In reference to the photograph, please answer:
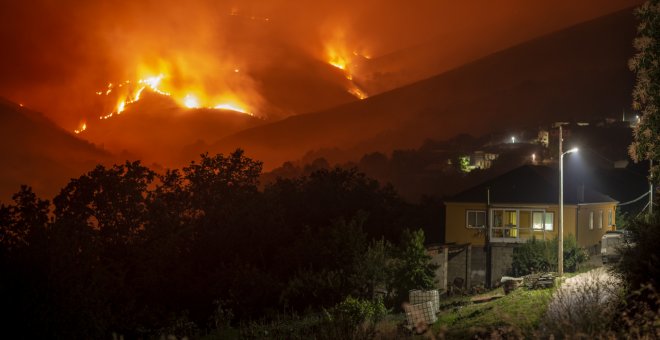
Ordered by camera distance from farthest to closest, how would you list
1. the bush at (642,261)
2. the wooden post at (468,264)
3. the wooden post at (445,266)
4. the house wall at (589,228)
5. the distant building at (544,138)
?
the distant building at (544,138) < the house wall at (589,228) < the wooden post at (468,264) < the wooden post at (445,266) < the bush at (642,261)

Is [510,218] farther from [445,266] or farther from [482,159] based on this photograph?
[482,159]

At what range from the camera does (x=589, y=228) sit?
44531 millimetres

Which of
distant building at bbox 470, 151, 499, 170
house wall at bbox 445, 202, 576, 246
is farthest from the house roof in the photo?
distant building at bbox 470, 151, 499, 170

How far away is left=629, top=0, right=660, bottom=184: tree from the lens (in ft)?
66.7

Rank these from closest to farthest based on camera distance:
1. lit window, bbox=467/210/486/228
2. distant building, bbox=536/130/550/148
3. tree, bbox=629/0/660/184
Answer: tree, bbox=629/0/660/184
lit window, bbox=467/210/486/228
distant building, bbox=536/130/550/148

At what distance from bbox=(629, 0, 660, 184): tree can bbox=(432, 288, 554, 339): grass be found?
17.5 ft

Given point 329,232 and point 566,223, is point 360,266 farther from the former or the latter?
point 566,223

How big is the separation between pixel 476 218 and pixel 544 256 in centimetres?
994

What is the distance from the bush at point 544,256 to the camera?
34.6 metres

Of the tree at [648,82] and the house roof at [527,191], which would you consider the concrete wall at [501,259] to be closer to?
the house roof at [527,191]

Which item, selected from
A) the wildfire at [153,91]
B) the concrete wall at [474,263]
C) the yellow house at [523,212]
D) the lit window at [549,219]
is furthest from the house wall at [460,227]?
the wildfire at [153,91]

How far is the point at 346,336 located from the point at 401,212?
4736 cm

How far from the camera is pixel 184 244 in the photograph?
4216 centimetres

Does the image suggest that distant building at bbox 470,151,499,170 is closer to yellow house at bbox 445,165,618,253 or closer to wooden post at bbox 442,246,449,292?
yellow house at bbox 445,165,618,253
